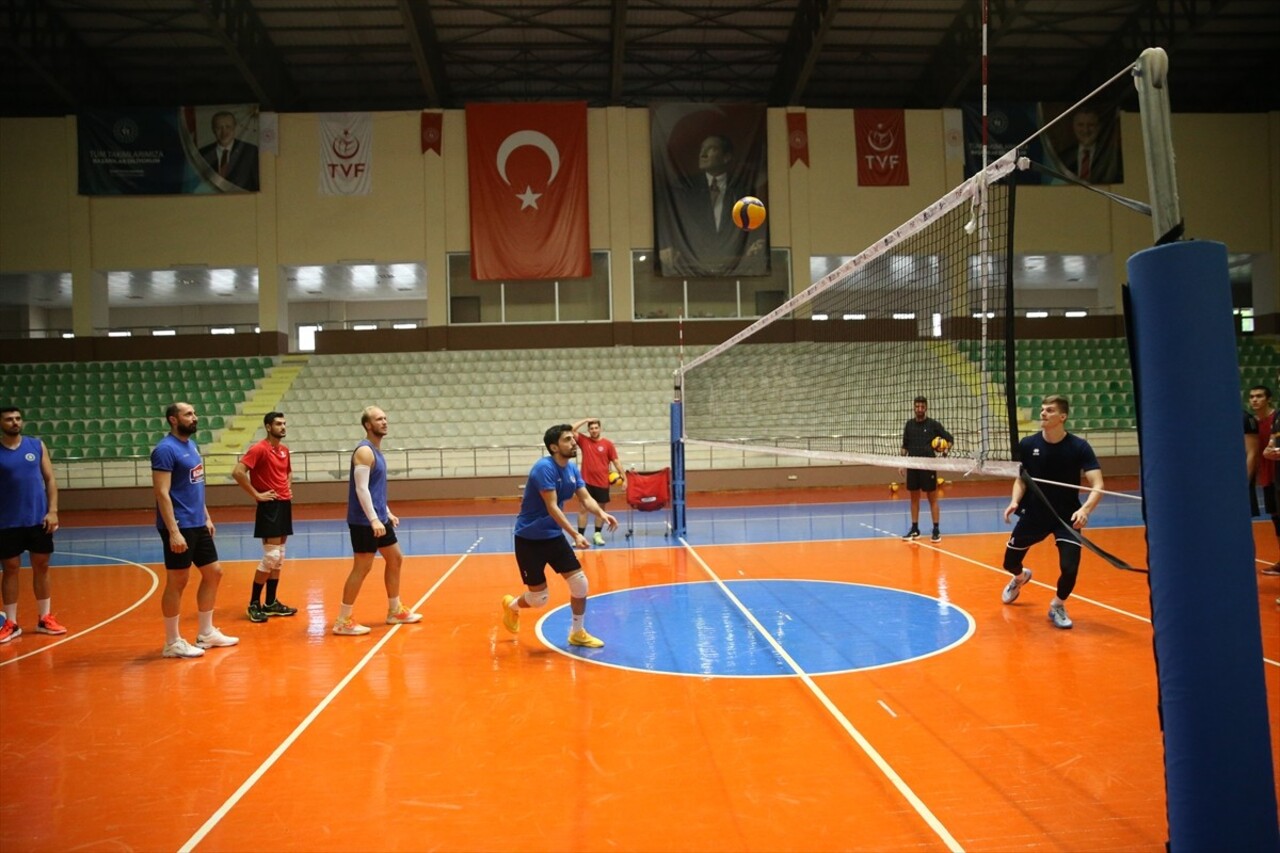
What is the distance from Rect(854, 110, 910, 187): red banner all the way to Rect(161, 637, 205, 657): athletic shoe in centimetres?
2223

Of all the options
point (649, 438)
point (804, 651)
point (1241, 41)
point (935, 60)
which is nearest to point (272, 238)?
point (649, 438)

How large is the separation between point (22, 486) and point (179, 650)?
2211 mm

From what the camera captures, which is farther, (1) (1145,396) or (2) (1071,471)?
(2) (1071,471)

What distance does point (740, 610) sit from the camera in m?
7.25

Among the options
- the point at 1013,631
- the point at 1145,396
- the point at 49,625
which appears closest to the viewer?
the point at 1145,396

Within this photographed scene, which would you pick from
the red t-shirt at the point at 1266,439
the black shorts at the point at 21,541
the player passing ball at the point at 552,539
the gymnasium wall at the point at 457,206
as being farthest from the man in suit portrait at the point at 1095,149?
the black shorts at the point at 21,541

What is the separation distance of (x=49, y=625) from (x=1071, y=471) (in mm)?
8756

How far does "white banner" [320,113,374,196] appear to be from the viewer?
23172mm

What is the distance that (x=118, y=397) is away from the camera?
2131cm

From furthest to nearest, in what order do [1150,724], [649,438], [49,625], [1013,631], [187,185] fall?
1. [187,185]
2. [649,438]
3. [49,625]
4. [1013,631]
5. [1150,724]

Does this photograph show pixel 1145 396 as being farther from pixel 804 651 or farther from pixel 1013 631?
pixel 1013 631

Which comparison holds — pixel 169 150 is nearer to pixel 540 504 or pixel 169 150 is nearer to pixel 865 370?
pixel 865 370

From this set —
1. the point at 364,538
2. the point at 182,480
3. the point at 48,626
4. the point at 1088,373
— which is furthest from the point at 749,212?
the point at 1088,373

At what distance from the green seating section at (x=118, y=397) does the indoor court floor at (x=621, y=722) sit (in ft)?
41.7
